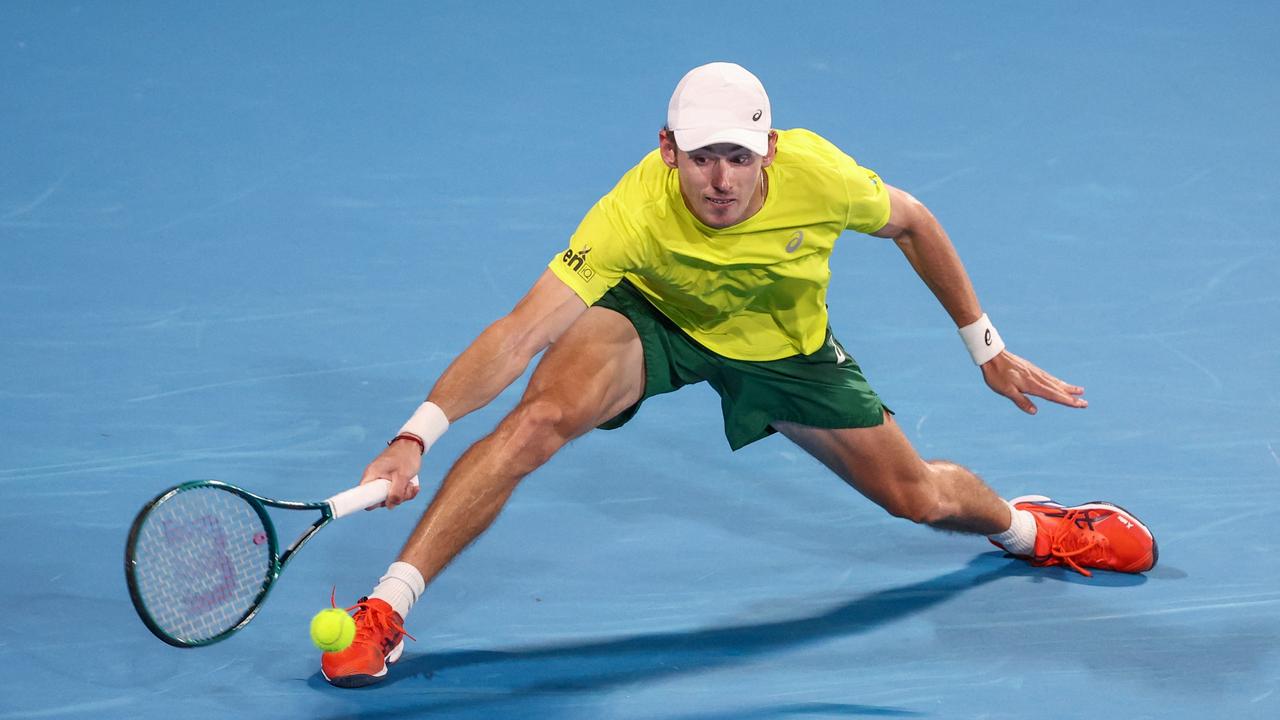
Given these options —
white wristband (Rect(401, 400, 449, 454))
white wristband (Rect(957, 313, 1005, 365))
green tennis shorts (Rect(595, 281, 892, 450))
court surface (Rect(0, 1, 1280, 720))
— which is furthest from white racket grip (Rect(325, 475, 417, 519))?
white wristband (Rect(957, 313, 1005, 365))

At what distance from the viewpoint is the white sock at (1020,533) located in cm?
458

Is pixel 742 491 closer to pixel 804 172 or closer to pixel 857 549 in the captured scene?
Result: pixel 857 549

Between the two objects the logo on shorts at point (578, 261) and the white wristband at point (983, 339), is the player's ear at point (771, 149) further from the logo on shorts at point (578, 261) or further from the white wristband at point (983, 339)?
the white wristband at point (983, 339)

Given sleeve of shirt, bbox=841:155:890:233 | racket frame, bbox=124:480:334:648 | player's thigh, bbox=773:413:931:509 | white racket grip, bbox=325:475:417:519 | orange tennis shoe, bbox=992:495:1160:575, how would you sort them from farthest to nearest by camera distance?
orange tennis shoe, bbox=992:495:1160:575 < player's thigh, bbox=773:413:931:509 < sleeve of shirt, bbox=841:155:890:233 < white racket grip, bbox=325:475:417:519 < racket frame, bbox=124:480:334:648

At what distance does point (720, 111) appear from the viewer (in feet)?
12.3

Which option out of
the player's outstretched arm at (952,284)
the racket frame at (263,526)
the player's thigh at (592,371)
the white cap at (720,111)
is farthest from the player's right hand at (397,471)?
the player's outstretched arm at (952,284)

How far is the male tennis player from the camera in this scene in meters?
3.81

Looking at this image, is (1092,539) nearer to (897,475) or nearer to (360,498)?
(897,475)

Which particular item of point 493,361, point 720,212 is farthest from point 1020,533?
point 493,361

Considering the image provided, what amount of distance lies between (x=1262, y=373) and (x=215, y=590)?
370 centimetres

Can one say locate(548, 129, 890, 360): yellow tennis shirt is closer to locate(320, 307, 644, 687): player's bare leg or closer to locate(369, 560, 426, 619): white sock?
locate(320, 307, 644, 687): player's bare leg

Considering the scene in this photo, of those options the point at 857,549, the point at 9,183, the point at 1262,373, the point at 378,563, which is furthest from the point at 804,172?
the point at 9,183

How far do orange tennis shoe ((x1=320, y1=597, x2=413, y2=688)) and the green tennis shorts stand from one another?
787mm

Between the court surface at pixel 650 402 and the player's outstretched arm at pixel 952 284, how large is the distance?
595mm
